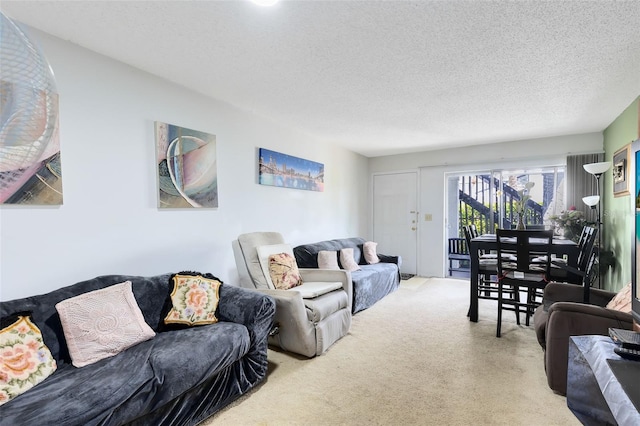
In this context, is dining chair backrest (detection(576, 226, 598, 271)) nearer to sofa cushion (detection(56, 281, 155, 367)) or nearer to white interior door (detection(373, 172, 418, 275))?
white interior door (detection(373, 172, 418, 275))

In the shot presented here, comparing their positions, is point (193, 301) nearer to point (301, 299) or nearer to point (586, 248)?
point (301, 299)

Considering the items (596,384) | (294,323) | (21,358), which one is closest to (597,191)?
(596,384)

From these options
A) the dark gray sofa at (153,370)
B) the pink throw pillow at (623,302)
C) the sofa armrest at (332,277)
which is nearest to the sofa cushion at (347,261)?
the sofa armrest at (332,277)

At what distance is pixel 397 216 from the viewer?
6.00m

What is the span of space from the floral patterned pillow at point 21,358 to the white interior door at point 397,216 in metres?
5.27

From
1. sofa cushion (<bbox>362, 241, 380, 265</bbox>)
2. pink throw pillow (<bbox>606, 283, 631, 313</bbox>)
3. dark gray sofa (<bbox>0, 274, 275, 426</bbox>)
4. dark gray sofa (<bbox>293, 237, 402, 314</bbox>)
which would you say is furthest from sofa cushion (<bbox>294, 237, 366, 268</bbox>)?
pink throw pillow (<bbox>606, 283, 631, 313</bbox>)

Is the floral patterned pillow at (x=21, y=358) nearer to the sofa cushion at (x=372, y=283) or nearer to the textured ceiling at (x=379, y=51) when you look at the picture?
the textured ceiling at (x=379, y=51)

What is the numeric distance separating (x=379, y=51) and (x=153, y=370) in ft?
7.81

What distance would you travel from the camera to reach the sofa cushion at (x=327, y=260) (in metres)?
3.95

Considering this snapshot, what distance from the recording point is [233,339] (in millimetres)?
1949

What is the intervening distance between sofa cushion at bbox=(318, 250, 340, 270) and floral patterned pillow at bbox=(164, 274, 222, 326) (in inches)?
70.4

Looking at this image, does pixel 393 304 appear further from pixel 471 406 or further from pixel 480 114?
pixel 480 114

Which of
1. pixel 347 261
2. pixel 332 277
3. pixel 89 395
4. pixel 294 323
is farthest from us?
pixel 347 261

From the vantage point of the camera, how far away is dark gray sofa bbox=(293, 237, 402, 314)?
371 centimetres
